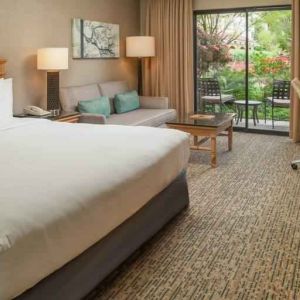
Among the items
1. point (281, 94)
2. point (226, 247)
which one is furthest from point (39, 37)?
point (281, 94)

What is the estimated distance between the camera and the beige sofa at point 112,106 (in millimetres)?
5551

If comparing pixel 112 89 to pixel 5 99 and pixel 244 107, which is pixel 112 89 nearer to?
pixel 244 107

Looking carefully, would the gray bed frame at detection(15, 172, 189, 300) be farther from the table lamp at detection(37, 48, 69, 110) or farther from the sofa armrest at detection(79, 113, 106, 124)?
the table lamp at detection(37, 48, 69, 110)

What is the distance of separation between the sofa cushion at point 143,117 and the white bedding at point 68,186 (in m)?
2.02

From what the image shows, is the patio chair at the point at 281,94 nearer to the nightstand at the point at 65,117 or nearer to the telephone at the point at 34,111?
the nightstand at the point at 65,117

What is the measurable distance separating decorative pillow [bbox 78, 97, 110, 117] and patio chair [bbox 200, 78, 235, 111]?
218 centimetres

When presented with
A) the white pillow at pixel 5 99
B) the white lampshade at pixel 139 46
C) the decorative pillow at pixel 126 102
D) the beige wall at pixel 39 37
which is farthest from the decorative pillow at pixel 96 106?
the white pillow at pixel 5 99

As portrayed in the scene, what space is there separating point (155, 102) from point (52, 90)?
2101 mm

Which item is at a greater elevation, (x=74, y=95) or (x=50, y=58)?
(x=50, y=58)

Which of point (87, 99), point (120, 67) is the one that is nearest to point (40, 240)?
point (87, 99)

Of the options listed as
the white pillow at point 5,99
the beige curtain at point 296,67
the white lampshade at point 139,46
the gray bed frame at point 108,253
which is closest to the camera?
the gray bed frame at point 108,253

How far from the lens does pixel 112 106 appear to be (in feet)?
21.4

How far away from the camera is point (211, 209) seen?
12.0 feet

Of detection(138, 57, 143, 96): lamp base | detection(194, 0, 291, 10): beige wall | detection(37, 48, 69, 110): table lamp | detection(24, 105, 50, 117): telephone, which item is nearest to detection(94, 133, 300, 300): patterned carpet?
detection(24, 105, 50, 117): telephone
